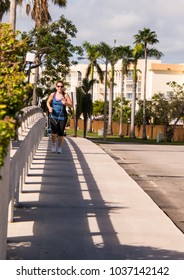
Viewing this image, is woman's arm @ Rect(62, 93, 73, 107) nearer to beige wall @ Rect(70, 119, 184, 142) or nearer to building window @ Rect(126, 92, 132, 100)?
beige wall @ Rect(70, 119, 184, 142)

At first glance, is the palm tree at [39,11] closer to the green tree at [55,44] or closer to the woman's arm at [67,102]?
the green tree at [55,44]

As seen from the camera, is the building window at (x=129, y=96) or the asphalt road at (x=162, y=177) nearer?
the asphalt road at (x=162, y=177)

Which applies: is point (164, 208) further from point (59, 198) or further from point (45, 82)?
point (45, 82)

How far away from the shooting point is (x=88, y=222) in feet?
30.9

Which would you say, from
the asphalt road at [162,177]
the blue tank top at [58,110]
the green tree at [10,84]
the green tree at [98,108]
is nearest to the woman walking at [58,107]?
the blue tank top at [58,110]

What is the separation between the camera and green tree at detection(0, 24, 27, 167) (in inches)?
179

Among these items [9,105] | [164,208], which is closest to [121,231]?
[164,208]

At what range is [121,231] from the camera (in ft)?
29.1

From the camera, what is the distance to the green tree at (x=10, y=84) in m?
4.55

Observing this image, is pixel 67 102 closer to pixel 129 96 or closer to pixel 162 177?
pixel 162 177

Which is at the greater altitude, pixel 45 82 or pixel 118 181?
pixel 45 82

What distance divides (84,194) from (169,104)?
69.7 metres

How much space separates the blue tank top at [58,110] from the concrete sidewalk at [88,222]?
2923mm

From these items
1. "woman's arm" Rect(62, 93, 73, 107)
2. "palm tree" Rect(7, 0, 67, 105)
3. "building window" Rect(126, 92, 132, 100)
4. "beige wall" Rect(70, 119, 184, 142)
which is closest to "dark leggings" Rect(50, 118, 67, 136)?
"woman's arm" Rect(62, 93, 73, 107)
